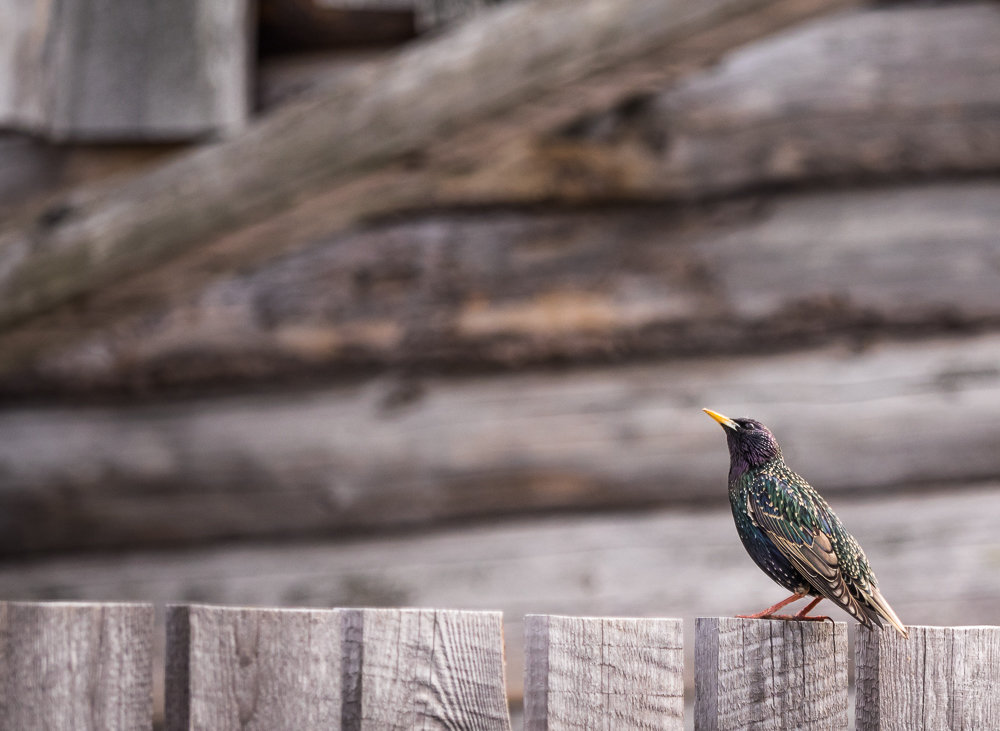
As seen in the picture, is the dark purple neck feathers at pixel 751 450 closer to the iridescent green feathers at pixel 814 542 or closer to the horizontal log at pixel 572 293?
the iridescent green feathers at pixel 814 542

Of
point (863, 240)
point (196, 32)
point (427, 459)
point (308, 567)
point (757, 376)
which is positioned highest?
point (196, 32)

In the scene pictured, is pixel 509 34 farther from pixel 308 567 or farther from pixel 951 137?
pixel 308 567

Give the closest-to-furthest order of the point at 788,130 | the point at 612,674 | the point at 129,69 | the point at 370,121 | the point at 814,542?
1. the point at 612,674
2. the point at 814,542
3. the point at 370,121
4. the point at 129,69
5. the point at 788,130

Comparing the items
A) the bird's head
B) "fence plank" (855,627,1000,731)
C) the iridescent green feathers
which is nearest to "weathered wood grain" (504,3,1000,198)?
the bird's head

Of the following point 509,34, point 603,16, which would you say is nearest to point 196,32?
point 509,34

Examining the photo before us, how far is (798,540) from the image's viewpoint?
142cm

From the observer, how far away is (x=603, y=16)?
85.1 inches

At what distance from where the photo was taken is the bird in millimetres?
1378

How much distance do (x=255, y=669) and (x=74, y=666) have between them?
29 centimetres

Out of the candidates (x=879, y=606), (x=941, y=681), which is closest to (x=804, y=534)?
(x=879, y=606)

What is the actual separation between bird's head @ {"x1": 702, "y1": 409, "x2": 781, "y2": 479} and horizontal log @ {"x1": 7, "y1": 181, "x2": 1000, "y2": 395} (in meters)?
1.10

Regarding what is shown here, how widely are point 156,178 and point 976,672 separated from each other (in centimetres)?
214

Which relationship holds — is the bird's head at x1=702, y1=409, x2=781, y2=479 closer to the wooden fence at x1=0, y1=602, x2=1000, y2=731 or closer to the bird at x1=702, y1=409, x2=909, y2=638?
the bird at x1=702, y1=409, x2=909, y2=638

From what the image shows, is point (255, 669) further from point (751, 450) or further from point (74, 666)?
point (751, 450)
